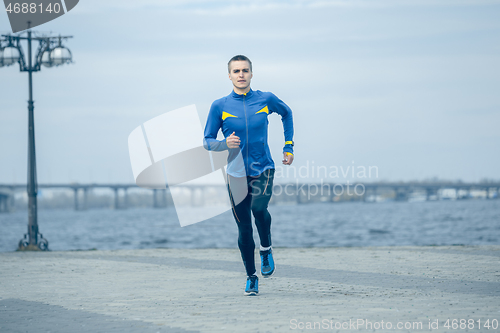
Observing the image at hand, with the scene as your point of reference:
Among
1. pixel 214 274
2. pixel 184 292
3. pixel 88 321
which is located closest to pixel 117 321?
pixel 88 321

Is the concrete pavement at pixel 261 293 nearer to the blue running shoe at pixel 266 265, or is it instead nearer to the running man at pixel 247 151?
the blue running shoe at pixel 266 265

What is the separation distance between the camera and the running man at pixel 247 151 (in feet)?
18.7

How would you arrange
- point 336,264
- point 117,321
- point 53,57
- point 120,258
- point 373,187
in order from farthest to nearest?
point 373,187 → point 53,57 → point 120,258 → point 336,264 → point 117,321

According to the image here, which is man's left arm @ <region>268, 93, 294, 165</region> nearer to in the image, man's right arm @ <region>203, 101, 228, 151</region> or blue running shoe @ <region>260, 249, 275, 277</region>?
man's right arm @ <region>203, 101, 228, 151</region>

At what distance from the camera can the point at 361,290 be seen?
19.0ft

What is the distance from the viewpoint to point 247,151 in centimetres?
571

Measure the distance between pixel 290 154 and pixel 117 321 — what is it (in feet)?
7.79

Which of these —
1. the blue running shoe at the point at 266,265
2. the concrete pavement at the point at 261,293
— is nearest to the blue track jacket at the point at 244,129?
the blue running shoe at the point at 266,265

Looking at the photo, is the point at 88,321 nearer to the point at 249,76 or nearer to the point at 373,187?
the point at 249,76

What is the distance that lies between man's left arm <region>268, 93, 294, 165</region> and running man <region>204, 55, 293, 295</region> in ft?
0.03

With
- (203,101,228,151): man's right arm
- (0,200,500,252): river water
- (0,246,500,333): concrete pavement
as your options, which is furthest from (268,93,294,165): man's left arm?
(0,200,500,252): river water

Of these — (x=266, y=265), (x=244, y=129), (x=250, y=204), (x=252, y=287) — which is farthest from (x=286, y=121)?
(x=252, y=287)

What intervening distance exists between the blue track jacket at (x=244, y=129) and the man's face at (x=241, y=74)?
0.10m

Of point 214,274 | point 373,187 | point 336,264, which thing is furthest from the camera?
point 373,187
